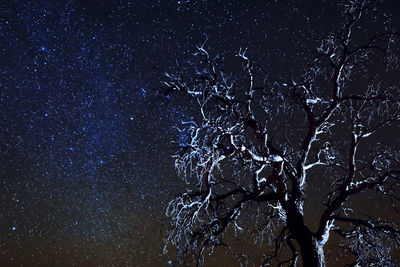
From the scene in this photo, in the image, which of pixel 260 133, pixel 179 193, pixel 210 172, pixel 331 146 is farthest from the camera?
pixel 331 146

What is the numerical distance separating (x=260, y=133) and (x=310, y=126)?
1.68 m

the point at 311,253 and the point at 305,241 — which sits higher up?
the point at 305,241

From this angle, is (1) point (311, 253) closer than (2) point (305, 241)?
Yes

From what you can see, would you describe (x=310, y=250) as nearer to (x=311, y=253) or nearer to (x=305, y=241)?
(x=311, y=253)

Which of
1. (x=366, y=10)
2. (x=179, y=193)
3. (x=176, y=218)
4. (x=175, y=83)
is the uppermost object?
(x=366, y=10)

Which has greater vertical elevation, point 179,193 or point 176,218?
point 179,193

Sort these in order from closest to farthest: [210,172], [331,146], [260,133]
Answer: [210,172] < [260,133] < [331,146]

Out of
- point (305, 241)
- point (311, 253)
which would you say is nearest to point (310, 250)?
point (311, 253)

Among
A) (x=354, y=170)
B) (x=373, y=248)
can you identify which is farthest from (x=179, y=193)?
(x=373, y=248)

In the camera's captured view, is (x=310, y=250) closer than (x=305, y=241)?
Yes

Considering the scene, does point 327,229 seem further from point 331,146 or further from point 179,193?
point 179,193

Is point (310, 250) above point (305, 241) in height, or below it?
below

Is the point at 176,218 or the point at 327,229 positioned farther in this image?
the point at 327,229

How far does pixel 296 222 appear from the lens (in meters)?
10.0
